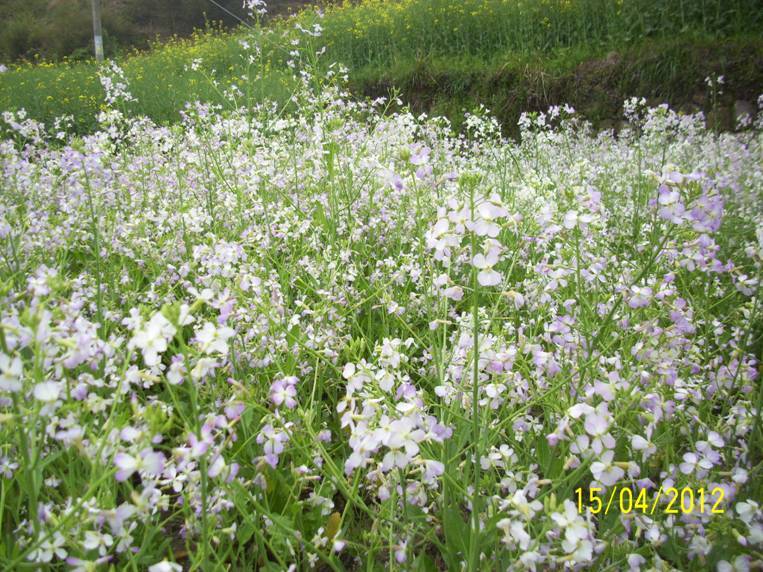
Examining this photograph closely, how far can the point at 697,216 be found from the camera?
160 cm

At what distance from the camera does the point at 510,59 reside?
32.3 ft

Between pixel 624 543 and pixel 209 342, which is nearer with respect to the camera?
pixel 209 342

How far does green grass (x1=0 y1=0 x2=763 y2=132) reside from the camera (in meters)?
8.13

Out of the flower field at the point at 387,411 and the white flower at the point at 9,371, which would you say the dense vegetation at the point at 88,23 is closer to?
the flower field at the point at 387,411

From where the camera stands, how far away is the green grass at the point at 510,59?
813 centimetres

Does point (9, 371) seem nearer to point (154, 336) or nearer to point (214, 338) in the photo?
point (154, 336)

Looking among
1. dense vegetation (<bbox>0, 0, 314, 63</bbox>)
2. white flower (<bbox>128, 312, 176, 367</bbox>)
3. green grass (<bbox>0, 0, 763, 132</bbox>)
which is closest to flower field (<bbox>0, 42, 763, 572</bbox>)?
white flower (<bbox>128, 312, 176, 367</bbox>)

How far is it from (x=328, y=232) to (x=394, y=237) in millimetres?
486

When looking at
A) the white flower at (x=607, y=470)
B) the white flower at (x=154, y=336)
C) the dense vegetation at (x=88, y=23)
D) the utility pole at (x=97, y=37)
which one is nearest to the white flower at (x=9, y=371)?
the white flower at (x=154, y=336)

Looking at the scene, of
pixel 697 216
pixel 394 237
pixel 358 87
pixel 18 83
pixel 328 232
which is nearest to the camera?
pixel 697 216

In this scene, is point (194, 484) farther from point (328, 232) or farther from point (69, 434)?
point (328, 232)

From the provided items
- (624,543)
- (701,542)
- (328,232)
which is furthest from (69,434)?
(328,232)
